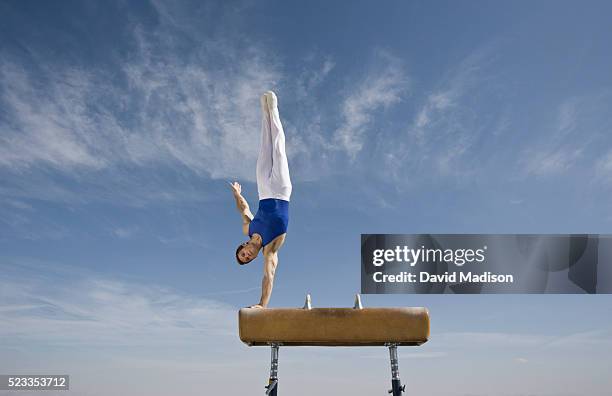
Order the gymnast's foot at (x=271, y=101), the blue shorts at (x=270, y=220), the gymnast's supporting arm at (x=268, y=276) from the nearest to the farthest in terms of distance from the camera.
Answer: the gymnast's supporting arm at (x=268, y=276), the blue shorts at (x=270, y=220), the gymnast's foot at (x=271, y=101)

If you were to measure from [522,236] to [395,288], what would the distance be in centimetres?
221

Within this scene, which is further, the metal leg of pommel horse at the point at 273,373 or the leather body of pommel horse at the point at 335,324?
the metal leg of pommel horse at the point at 273,373

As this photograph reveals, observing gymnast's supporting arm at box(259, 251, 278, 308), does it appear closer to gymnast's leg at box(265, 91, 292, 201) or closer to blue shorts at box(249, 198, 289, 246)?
blue shorts at box(249, 198, 289, 246)

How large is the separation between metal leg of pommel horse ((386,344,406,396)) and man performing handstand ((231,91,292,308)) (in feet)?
5.25

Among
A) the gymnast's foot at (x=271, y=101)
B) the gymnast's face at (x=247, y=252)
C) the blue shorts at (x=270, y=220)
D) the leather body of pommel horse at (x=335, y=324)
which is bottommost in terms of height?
the leather body of pommel horse at (x=335, y=324)

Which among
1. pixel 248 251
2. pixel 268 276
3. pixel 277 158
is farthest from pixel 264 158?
pixel 268 276

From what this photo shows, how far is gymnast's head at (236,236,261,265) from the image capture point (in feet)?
21.5

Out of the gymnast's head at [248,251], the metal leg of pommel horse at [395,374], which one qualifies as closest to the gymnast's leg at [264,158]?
the gymnast's head at [248,251]

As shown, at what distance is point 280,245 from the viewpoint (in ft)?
21.7

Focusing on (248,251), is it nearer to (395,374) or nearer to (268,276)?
(268,276)

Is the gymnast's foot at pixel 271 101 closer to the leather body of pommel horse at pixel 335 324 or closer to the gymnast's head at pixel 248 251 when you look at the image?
the gymnast's head at pixel 248 251

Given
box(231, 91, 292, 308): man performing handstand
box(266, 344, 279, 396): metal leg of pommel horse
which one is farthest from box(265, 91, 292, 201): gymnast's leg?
box(266, 344, 279, 396): metal leg of pommel horse

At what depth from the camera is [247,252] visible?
655 cm

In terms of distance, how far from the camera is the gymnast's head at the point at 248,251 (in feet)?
21.5
